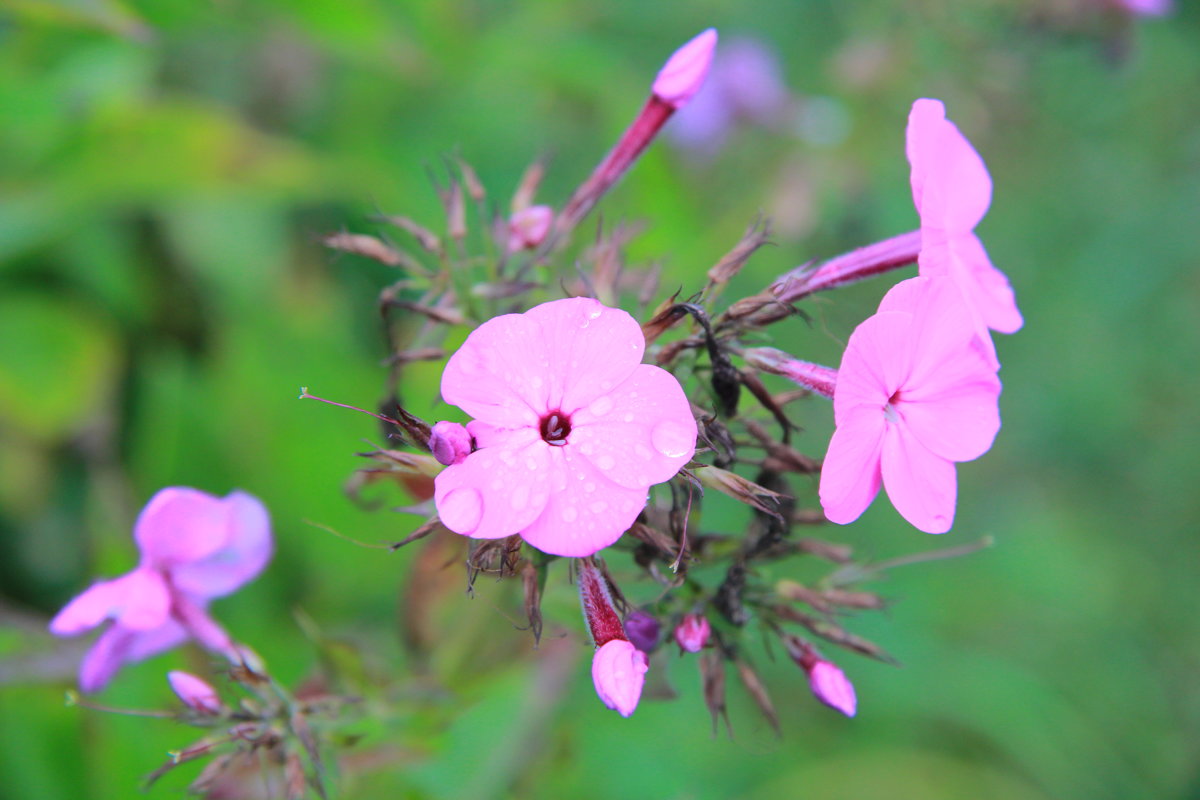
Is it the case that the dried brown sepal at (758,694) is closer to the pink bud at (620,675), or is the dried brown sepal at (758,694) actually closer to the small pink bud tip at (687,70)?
the pink bud at (620,675)

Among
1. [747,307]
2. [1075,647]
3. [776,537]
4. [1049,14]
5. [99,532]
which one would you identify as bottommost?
[99,532]

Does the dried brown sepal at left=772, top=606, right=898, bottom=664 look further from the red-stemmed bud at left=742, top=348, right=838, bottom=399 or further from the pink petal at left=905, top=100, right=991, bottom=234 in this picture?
the pink petal at left=905, top=100, right=991, bottom=234

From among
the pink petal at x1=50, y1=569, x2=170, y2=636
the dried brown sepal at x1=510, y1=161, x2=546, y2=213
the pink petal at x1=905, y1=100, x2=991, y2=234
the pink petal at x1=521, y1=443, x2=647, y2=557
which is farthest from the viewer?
the dried brown sepal at x1=510, y1=161, x2=546, y2=213

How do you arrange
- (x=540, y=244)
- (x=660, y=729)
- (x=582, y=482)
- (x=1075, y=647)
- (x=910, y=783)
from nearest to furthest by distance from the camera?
(x=582, y=482)
(x=540, y=244)
(x=660, y=729)
(x=910, y=783)
(x=1075, y=647)

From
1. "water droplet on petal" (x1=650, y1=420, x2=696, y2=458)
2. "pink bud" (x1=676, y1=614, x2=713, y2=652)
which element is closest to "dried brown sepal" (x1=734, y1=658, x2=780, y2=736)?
"pink bud" (x1=676, y1=614, x2=713, y2=652)

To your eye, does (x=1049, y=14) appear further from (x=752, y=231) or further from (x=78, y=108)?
(x=78, y=108)

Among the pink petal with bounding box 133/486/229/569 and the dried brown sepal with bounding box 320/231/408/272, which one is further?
the dried brown sepal with bounding box 320/231/408/272

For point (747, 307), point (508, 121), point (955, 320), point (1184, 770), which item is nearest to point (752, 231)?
point (747, 307)

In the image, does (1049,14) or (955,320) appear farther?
(1049,14)
